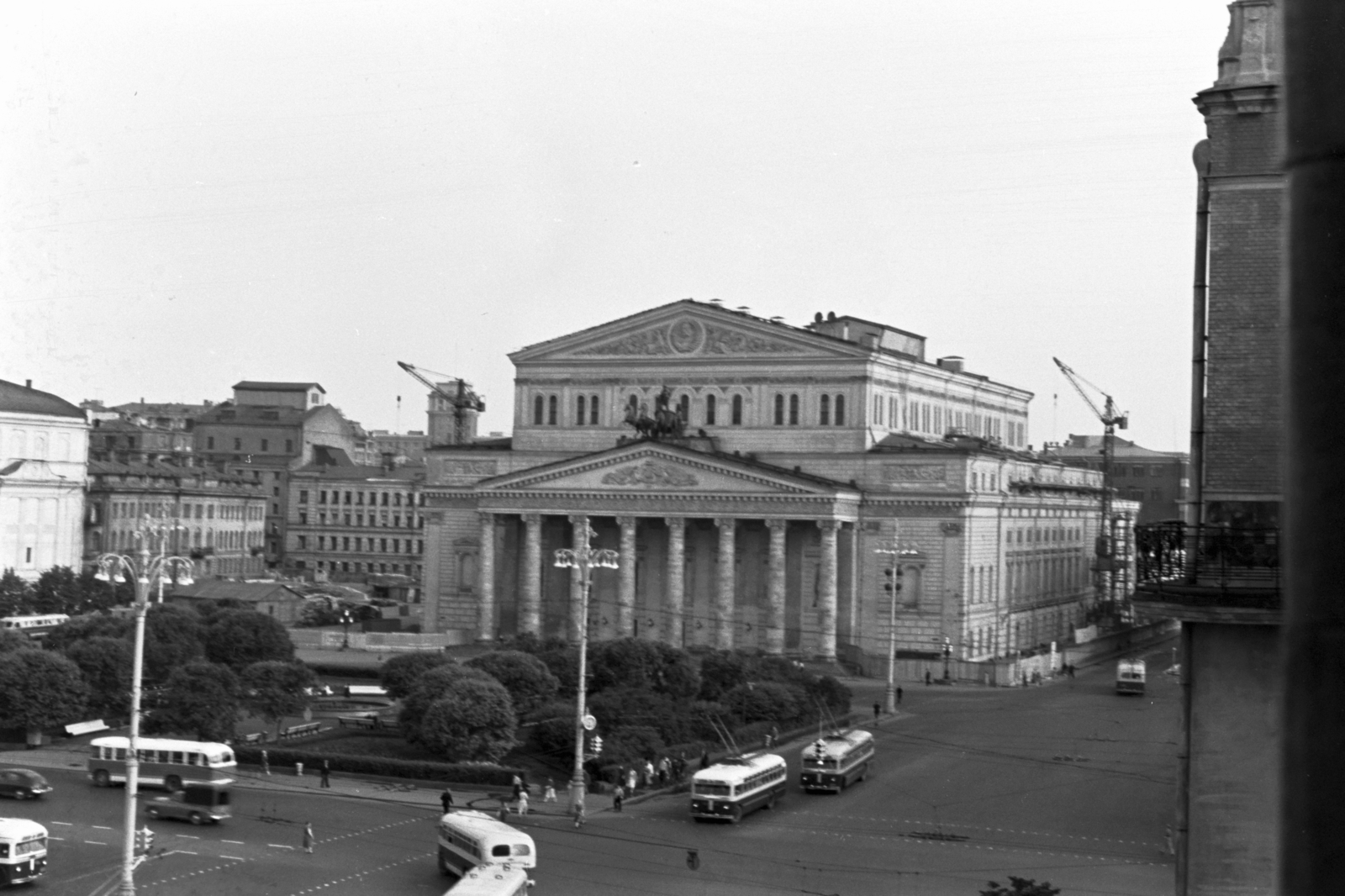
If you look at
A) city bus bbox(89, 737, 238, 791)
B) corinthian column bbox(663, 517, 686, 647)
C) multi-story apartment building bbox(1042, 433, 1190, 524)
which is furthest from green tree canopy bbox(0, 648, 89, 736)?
multi-story apartment building bbox(1042, 433, 1190, 524)

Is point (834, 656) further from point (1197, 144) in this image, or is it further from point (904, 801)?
point (1197, 144)

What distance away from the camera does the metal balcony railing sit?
13.4m

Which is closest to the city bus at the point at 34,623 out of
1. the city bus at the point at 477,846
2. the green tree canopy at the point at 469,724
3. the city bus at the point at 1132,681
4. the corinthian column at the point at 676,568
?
the corinthian column at the point at 676,568

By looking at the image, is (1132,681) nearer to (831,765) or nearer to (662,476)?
(662,476)

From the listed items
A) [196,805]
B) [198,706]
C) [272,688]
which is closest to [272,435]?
[272,688]

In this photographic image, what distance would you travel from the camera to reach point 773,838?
40812 millimetres

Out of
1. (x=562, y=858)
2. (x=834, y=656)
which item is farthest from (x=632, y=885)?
(x=834, y=656)

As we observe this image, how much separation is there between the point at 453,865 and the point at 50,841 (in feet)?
31.6

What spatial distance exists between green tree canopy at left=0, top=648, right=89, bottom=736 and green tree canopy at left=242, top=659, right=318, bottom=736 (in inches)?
202

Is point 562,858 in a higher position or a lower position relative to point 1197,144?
lower

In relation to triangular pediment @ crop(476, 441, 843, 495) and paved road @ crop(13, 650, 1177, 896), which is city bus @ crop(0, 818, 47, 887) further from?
triangular pediment @ crop(476, 441, 843, 495)

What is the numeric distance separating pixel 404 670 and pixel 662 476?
82.9 ft

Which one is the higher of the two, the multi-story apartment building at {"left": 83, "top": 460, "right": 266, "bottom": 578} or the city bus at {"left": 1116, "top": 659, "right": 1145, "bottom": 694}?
the multi-story apartment building at {"left": 83, "top": 460, "right": 266, "bottom": 578}

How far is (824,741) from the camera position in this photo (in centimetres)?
4884
